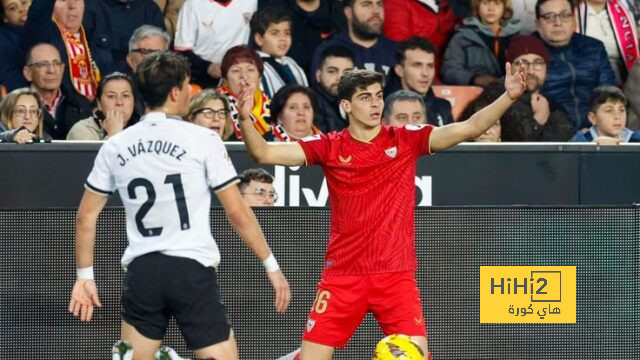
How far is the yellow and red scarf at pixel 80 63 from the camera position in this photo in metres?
13.0

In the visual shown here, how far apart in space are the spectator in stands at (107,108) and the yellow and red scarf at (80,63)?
573 millimetres

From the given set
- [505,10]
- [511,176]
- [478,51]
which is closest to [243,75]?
[478,51]

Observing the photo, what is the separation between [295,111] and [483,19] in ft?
8.76

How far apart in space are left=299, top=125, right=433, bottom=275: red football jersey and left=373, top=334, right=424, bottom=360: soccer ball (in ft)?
3.27

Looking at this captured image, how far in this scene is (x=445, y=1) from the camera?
47.8 feet

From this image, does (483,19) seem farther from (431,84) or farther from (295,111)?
(295,111)

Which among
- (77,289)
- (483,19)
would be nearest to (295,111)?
(483,19)

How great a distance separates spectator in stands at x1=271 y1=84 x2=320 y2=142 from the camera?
12570 mm

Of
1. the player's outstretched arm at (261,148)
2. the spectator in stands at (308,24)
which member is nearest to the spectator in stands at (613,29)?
the spectator in stands at (308,24)

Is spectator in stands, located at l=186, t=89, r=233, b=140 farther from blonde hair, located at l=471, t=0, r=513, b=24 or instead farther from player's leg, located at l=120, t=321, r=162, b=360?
player's leg, located at l=120, t=321, r=162, b=360

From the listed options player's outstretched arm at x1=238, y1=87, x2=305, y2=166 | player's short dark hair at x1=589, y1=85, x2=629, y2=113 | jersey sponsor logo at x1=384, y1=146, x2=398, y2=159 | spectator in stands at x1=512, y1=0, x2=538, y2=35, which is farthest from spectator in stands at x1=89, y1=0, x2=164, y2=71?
jersey sponsor logo at x1=384, y1=146, x2=398, y2=159

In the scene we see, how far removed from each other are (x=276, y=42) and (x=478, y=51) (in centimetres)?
191

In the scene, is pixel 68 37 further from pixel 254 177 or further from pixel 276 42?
pixel 254 177

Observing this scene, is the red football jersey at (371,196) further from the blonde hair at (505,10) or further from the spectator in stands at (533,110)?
the blonde hair at (505,10)
